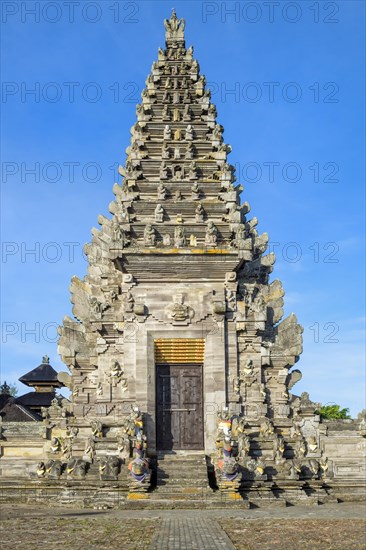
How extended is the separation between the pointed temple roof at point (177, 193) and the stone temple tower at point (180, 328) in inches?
2.0

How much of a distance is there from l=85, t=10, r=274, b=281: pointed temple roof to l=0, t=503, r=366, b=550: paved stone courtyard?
27.5 ft

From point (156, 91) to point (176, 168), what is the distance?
163 inches

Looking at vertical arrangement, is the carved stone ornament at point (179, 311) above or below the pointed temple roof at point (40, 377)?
above

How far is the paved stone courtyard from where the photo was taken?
467 inches

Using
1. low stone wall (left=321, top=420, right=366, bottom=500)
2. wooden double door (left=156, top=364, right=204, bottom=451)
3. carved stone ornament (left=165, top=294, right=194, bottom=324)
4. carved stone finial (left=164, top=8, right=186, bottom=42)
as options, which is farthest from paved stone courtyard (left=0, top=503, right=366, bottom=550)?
carved stone finial (left=164, top=8, right=186, bottom=42)

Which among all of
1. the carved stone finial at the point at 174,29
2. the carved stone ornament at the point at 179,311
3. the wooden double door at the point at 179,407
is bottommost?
the wooden double door at the point at 179,407

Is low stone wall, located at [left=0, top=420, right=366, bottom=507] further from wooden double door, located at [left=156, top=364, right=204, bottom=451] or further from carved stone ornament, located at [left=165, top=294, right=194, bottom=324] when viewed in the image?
carved stone ornament, located at [left=165, top=294, right=194, bottom=324]

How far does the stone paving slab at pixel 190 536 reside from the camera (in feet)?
37.4

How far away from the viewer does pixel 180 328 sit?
2214cm

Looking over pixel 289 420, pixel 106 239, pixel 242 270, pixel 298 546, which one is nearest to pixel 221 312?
pixel 242 270

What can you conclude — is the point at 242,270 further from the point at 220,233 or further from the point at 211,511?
the point at 211,511

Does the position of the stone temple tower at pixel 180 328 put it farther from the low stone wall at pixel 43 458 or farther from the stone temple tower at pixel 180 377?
the low stone wall at pixel 43 458

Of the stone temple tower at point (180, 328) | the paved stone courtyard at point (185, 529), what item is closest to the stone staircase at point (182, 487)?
the paved stone courtyard at point (185, 529)

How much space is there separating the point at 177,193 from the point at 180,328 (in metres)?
5.22
